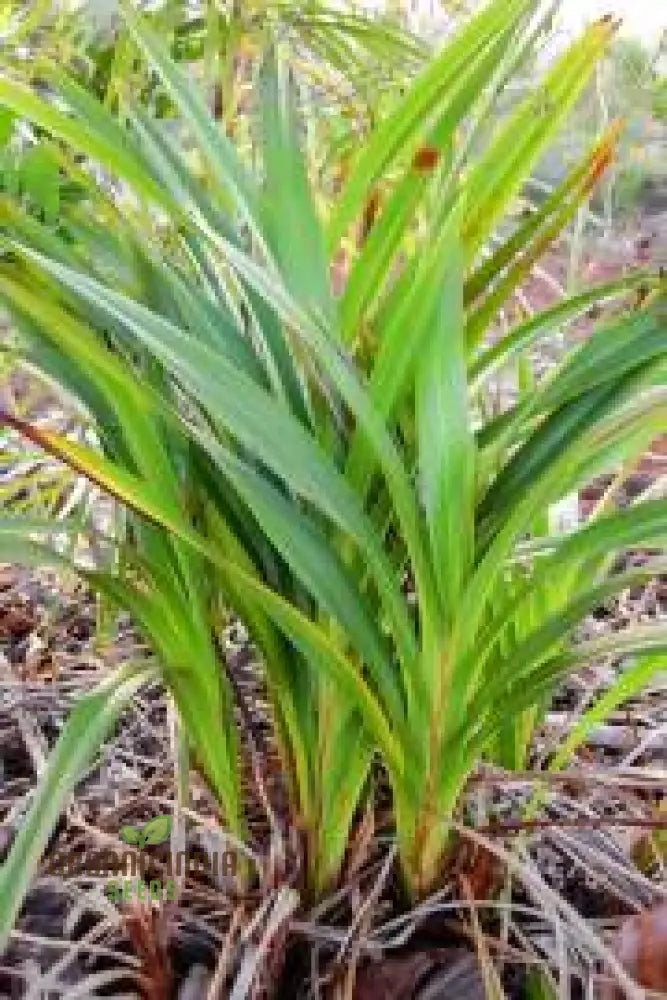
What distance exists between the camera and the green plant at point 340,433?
0.57 m

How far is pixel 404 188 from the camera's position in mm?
659

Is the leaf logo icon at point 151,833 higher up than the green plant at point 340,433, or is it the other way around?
the green plant at point 340,433

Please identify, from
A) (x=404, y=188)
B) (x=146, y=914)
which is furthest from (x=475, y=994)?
(x=404, y=188)

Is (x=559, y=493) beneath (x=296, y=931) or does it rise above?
above

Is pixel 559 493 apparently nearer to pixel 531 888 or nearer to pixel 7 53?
pixel 531 888

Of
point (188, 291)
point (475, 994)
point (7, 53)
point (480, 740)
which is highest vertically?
point (7, 53)

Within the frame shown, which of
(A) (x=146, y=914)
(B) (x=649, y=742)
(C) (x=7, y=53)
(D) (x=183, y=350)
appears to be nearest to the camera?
(D) (x=183, y=350)

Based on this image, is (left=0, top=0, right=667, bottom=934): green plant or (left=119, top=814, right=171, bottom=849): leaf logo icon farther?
(left=119, top=814, right=171, bottom=849): leaf logo icon

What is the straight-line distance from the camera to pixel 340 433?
2.15ft

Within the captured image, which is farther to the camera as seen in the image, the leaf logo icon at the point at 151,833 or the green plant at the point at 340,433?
the leaf logo icon at the point at 151,833

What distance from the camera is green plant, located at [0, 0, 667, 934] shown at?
57 centimetres

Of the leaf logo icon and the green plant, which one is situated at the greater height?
the green plant

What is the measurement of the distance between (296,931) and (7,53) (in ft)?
2.72

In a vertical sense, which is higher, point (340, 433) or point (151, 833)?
point (340, 433)
